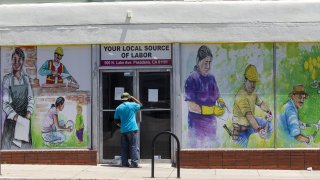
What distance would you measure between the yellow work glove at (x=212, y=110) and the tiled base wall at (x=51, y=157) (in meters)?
2.83

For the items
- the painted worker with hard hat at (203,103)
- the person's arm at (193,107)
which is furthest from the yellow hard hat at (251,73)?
the person's arm at (193,107)

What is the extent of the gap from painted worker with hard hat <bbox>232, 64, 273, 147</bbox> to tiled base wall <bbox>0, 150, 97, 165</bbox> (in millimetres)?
3515

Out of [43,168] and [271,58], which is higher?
[271,58]

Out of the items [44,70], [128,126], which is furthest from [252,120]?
[44,70]

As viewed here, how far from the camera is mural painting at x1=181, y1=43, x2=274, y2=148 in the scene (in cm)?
1571

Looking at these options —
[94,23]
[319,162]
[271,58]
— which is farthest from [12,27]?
[319,162]

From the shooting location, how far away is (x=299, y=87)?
51.4 ft

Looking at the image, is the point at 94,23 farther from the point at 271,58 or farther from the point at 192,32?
the point at 271,58

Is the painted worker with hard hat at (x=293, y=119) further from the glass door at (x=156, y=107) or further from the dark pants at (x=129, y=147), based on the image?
the dark pants at (x=129, y=147)

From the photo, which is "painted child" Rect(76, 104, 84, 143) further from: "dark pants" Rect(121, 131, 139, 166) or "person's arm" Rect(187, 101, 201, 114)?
"person's arm" Rect(187, 101, 201, 114)

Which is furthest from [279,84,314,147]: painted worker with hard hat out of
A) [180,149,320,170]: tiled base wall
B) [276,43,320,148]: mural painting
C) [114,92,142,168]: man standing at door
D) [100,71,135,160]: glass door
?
[100,71,135,160]: glass door

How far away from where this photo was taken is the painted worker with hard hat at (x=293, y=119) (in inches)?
617

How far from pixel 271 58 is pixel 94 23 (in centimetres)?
435

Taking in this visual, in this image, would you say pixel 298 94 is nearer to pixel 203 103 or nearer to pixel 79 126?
pixel 203 103
